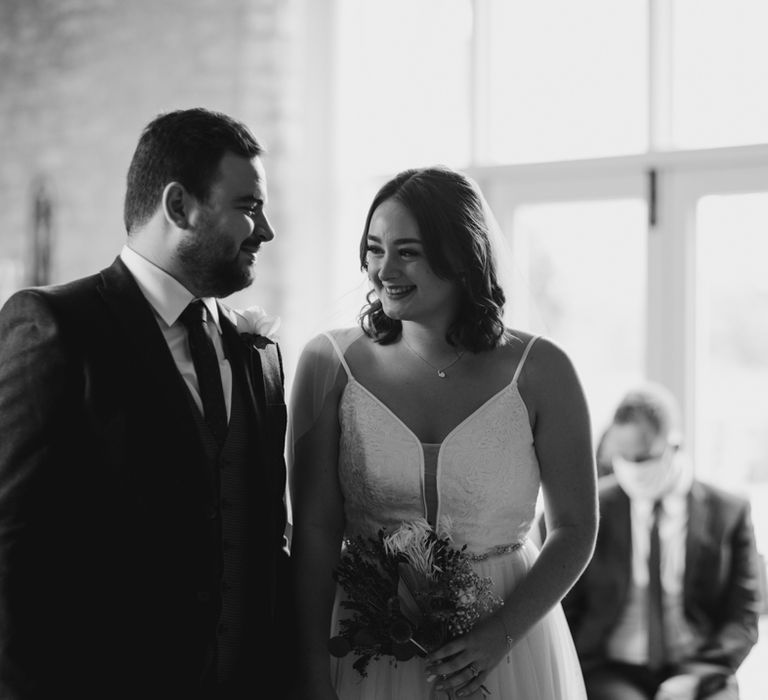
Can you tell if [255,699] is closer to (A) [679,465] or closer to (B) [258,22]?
(A) [679,465]

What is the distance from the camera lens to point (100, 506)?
1.80m

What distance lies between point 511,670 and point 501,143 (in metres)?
3.43

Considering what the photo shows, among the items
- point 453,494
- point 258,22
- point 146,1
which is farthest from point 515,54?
point 453,494

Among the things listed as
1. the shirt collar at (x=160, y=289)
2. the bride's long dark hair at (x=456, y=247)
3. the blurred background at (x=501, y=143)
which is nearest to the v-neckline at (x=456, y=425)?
the bride's long dark hair at (x=456, y=247)

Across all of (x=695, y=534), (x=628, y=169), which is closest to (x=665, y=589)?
(x=695, y=534)

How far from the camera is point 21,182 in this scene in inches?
229

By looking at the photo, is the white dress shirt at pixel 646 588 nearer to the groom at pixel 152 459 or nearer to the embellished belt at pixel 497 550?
the embellished belt at pixel 497 550

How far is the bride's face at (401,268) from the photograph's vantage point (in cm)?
221

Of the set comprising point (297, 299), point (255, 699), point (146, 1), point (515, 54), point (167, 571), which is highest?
point (146, 1)

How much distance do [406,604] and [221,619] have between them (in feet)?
1.20

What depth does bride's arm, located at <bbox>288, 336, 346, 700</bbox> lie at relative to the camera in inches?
85.7

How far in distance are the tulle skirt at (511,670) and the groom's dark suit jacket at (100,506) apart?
17.6 inches

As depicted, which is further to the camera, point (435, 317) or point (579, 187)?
point (579, 187)

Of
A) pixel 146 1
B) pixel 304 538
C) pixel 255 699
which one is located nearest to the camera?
pixel 255 699
